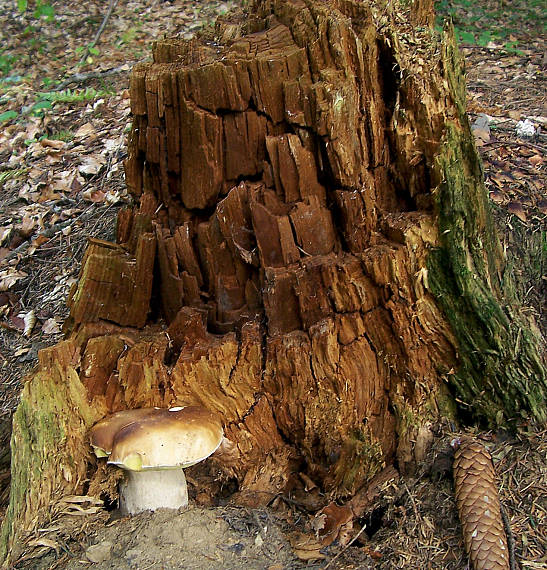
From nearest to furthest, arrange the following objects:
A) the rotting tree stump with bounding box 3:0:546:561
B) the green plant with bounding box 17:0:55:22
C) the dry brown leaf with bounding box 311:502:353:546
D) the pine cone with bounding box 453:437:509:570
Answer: the pine cone with bounding box 453:437:509:570
the dry brown leaf with bounding box 311:502:353:546
the rotting tree stump with bounding box 3:0:546:561
the green plant with bounding box 17:0:55:22

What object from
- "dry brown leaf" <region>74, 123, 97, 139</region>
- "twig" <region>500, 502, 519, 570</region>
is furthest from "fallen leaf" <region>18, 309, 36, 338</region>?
"twig" <region>500, 502, 519, 570</region>

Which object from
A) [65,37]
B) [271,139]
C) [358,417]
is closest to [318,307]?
[358,417]

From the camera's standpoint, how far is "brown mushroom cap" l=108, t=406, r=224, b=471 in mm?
2523

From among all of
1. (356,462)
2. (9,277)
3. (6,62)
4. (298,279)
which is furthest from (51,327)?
(6,62)

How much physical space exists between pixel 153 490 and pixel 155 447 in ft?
1.28

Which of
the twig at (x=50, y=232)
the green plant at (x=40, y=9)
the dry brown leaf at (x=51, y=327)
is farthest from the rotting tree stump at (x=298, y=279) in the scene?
the green plant at (x=40, y=9)

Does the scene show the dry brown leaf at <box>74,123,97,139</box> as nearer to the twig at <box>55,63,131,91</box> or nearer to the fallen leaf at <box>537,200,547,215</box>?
the twig at <box>55,63,131,91</box>

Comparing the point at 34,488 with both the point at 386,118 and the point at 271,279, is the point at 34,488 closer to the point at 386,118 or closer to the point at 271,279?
the point at 271,279

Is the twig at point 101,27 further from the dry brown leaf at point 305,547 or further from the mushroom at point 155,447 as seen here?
the dry brown leaf at point 305,547

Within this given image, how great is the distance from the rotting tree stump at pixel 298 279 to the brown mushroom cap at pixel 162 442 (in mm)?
343

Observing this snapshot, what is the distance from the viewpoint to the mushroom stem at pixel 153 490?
2770mm

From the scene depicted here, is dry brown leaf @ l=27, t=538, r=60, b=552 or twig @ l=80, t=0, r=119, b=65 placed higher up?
twig @ l=80, t=0, r=119, b=65

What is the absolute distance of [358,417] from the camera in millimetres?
3037

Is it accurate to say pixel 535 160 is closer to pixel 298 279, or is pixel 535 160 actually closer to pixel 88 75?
pixel 298 279
